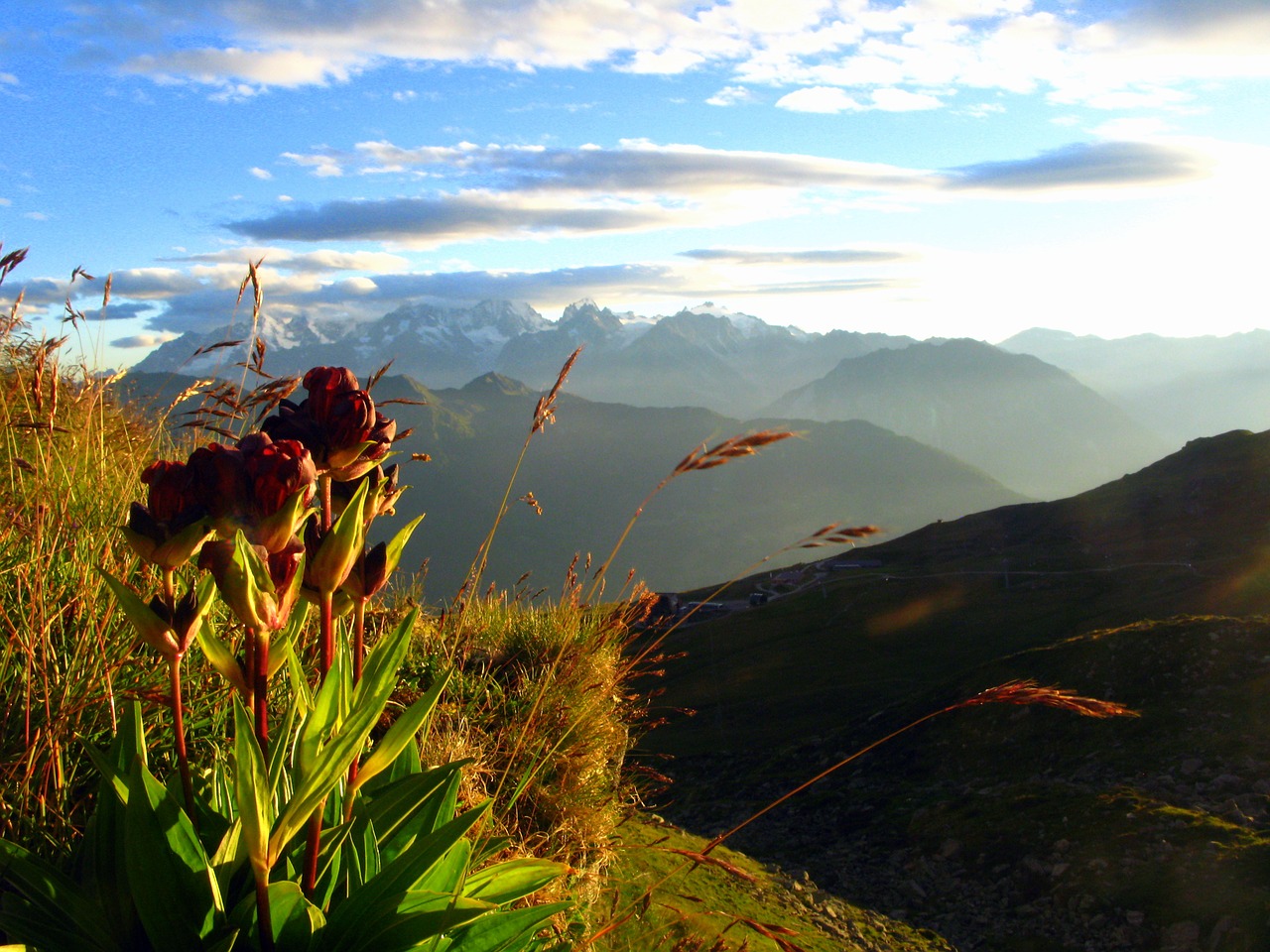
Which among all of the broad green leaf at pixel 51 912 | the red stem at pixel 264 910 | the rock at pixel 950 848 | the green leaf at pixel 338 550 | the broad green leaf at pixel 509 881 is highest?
the green leaf at pixel 338 550

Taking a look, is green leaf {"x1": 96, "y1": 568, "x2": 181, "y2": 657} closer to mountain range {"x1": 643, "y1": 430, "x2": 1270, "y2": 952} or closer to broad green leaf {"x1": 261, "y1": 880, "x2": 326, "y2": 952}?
broad green leaf {"x1": 261, "y1": 880, "x2": 326, "y2": 952}

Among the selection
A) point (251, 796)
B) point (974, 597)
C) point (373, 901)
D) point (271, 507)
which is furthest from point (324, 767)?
point (974, 597)

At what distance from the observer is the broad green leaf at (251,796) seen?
134 cm

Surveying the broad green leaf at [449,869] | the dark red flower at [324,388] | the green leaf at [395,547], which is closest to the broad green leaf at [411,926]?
the broad green leaf at [449,869]

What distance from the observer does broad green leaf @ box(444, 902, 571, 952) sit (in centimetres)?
197

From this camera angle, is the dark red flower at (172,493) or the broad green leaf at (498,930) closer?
the dark red flower at (172,493)

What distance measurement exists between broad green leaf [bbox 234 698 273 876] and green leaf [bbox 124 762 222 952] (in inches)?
19.2

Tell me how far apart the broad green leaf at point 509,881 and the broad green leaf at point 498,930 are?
0.04m

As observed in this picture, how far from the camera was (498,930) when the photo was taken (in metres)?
1.99

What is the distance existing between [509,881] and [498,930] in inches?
4.9

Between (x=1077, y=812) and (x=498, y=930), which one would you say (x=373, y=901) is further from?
(x=1077, y=812)

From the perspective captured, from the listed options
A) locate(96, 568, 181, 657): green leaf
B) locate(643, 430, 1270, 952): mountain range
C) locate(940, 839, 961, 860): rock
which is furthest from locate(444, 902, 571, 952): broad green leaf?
locate(940, 839, 961, 860): rock

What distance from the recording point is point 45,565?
3.29 metres

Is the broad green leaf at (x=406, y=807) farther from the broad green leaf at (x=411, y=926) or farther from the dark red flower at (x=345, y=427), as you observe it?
the dark red flower at (x=345, y=427)
